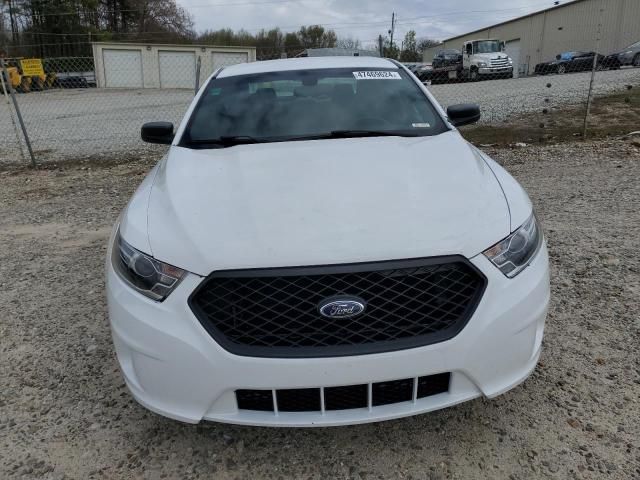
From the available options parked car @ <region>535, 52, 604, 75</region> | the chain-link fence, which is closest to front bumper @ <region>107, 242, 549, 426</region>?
the chain-link fence

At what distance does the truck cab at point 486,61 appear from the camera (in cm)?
2738

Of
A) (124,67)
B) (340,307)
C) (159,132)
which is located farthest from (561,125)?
(124,67)

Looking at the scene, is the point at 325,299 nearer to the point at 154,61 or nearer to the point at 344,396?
the point at 344,396

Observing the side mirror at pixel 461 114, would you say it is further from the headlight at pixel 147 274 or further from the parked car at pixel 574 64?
the parked car at pixel 574 64

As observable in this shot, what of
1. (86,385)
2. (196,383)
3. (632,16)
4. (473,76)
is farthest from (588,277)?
(632,16)

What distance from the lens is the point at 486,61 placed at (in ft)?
89.6

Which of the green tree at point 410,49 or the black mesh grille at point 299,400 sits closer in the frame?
the black mesh grille at point 299,400

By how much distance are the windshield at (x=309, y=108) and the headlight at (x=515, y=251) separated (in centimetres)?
110

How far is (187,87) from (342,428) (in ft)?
117

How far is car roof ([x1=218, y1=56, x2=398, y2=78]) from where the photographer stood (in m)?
3.66

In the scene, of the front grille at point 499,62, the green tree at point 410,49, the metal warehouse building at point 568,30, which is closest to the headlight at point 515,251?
the front grille at point 499,62

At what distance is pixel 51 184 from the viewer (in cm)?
747

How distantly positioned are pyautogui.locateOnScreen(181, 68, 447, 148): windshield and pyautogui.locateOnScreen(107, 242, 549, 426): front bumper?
1354 mm

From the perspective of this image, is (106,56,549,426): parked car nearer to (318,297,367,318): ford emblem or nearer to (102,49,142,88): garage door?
(318,297,367,318): ford emblem
